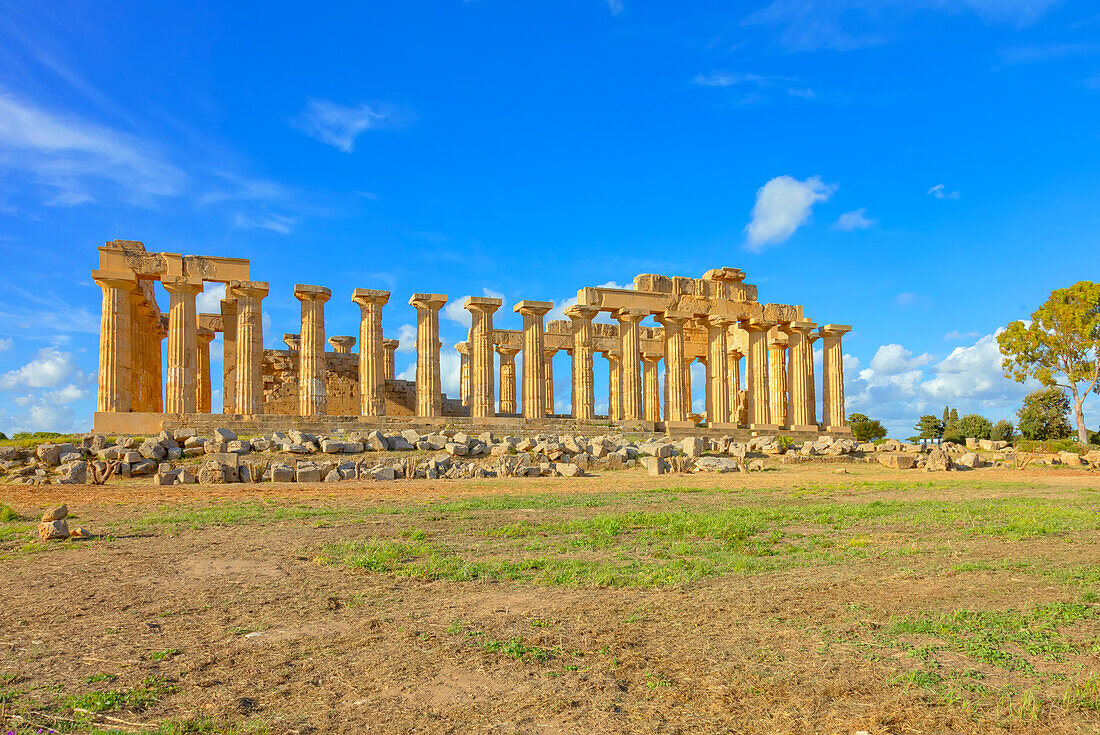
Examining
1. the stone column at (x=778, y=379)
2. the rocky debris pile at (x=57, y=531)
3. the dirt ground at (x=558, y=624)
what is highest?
the stone column at (x=778, y=379)

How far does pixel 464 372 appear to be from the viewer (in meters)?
49.8

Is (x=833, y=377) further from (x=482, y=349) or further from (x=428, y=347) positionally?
(x=428, y=347)

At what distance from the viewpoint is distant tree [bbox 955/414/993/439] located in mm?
51875

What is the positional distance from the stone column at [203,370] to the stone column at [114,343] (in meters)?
5.37

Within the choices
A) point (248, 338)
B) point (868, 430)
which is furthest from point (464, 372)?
point (868, 430)

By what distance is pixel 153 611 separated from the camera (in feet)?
23.2

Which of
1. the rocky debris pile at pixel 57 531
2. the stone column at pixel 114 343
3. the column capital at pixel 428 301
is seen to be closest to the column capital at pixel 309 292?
the column capital at pixel 428 301

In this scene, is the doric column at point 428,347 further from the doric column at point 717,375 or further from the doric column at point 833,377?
the doric column at point 833,377

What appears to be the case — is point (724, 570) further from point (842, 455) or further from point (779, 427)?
point (779, 427)

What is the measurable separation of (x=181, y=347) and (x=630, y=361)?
20.6 m

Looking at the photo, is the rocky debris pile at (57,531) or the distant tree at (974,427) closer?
the rocky debris pile at (57,531)

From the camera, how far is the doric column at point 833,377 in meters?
43.3

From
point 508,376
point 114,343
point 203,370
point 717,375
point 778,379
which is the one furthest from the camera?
point 508,376

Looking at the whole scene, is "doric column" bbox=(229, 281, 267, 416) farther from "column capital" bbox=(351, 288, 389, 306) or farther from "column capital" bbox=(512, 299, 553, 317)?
"column capital" bbox=(512, 299, 553, 317)
